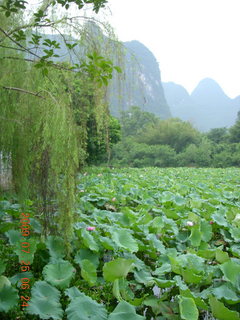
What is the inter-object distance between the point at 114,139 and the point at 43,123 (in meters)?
7.83

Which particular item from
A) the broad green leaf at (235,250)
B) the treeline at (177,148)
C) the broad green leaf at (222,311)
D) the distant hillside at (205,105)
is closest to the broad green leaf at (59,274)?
the broad green leaf at (222,311)

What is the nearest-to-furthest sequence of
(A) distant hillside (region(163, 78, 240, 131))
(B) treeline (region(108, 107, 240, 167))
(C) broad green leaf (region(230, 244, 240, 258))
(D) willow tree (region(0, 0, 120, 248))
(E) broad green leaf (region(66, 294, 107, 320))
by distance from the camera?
1. (E) broad green leaf (region(66, 294, 107, 320))
2. (D) willow tree (region(0, 0, 120, 248))
3. (C) broad green leaf (region(230, 244, 240, 258))
4. (B) treeline (region(108, 107, 240, 167))
5. (A) distant hillside (region(163, 78, 240, 131))

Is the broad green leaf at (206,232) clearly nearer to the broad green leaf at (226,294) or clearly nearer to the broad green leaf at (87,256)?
the broad green leaf at (226,294)

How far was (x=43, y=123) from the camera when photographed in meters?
1.37

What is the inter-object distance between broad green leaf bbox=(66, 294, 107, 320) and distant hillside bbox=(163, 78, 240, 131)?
59.7 m

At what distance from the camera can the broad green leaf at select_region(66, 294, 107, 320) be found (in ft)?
3.44

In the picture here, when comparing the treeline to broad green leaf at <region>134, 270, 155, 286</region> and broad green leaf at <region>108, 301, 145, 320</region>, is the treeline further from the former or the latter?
broad green leaf at <region>108, 301, 145, 320</region>

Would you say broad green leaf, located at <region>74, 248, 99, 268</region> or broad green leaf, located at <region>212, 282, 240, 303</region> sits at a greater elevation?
broad green leaf, located at <region>74, 248, 99, 268</region>

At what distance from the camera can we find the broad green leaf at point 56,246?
151 cm

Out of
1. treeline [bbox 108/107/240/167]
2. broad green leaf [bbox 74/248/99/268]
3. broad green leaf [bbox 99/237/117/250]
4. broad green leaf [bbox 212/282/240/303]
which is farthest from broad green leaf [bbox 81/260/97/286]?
treeline [bbox 108/107/240/167]

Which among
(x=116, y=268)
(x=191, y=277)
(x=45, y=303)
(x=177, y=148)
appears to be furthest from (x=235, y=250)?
(x=177, y=148)

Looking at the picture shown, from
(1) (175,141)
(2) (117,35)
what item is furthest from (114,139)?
(1) (175,141)

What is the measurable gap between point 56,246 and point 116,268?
1.24 feet

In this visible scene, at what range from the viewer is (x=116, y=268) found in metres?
1.31
